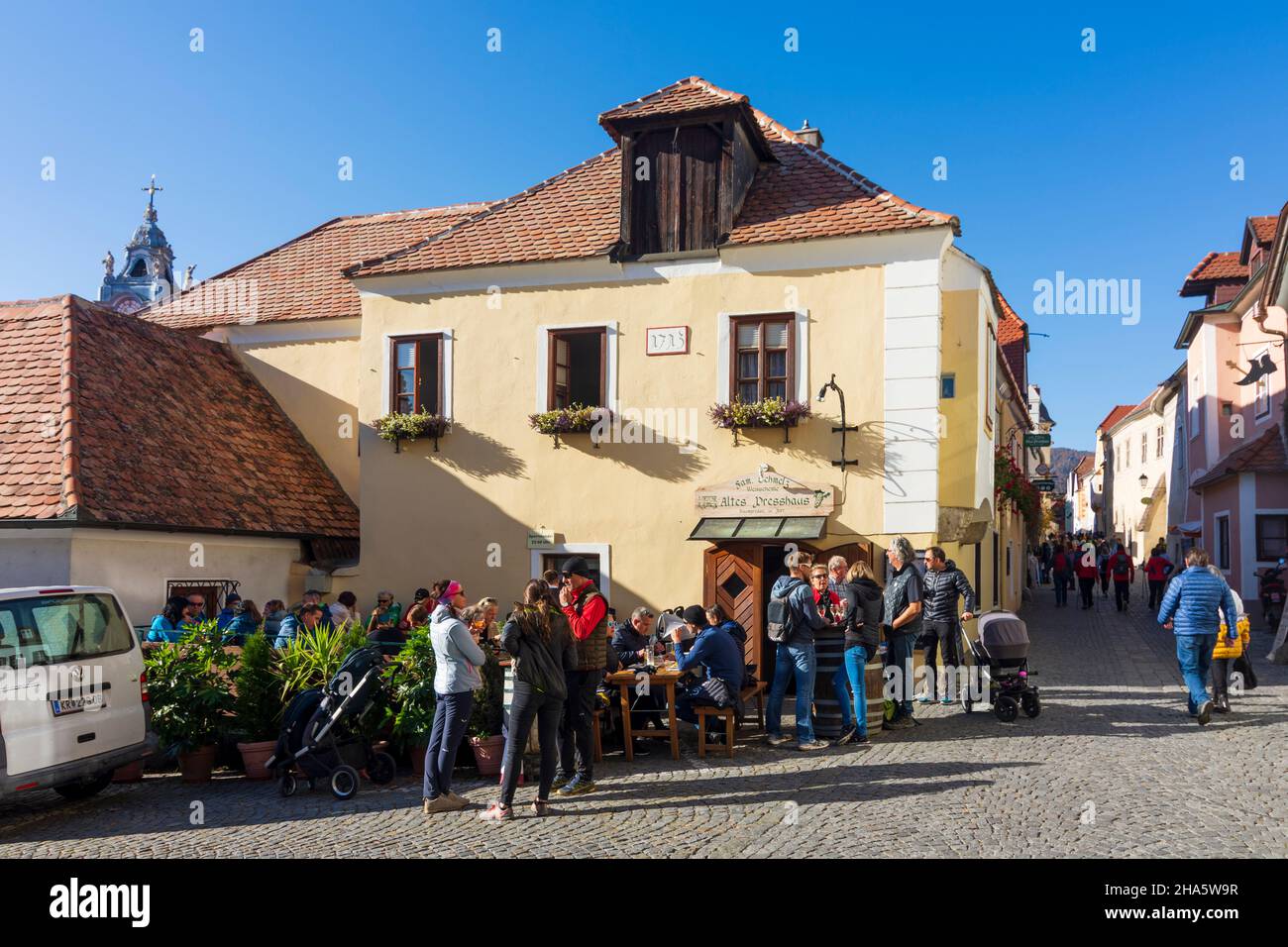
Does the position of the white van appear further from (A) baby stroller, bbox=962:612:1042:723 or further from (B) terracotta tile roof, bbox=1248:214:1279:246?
(B) terracotta tile roof, bbox=1248:214:1279:246

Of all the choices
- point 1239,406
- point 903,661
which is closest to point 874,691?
point 903,661

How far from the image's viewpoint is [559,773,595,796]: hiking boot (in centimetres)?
916

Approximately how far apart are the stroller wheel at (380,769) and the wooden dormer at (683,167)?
9.03m

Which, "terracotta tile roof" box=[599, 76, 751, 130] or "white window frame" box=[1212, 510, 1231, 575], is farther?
"white window frame" box=[1212, 510, 1231, 575]

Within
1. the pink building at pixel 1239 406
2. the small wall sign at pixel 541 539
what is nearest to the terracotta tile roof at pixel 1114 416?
the pink building at pixel 1239 406

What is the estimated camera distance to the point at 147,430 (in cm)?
1686

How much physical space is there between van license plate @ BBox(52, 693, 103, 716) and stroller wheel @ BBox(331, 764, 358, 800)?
2.05 m

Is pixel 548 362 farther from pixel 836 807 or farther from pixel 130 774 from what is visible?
pixel 836 807

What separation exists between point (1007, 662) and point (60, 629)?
29.8ft

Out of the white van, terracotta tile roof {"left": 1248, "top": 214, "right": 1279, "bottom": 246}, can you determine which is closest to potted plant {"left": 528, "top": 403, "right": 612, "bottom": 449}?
the white van

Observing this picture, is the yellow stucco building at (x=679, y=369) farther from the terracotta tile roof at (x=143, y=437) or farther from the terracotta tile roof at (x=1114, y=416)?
the terracotta tile roof at (x=1114, y=416)

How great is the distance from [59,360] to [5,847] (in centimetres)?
1059
